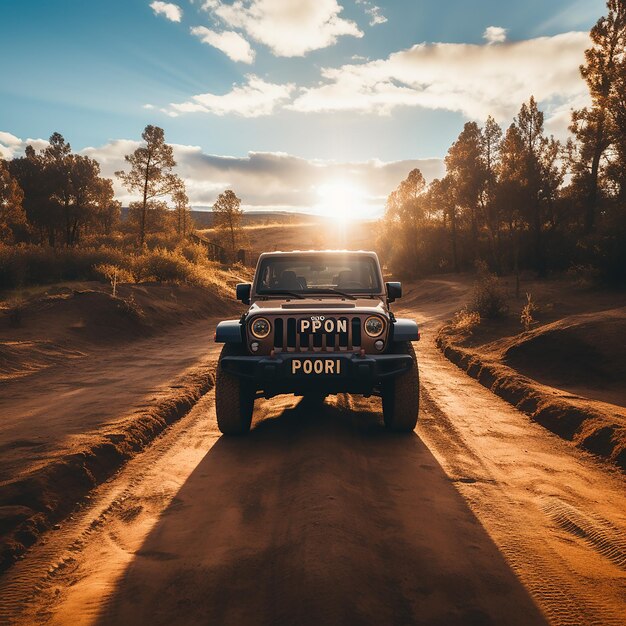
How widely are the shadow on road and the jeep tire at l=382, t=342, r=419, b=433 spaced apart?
719 mm

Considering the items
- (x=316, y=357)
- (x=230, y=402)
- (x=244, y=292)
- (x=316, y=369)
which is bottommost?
(x=230, y=402)

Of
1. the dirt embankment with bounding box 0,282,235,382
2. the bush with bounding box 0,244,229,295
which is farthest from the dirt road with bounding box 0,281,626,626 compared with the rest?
the bush with bounding box 0,244,229,295

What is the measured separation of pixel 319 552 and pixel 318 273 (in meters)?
4.41

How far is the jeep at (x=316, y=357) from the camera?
5.37 metres

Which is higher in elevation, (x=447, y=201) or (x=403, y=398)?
(x=447, y=201)

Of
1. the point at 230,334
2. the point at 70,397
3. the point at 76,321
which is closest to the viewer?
the point at 230,334

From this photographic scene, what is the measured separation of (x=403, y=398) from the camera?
5762 mm

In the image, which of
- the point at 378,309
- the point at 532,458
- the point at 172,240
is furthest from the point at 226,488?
the point at 172,240

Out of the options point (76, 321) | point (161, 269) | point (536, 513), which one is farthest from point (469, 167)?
point (536, 513)

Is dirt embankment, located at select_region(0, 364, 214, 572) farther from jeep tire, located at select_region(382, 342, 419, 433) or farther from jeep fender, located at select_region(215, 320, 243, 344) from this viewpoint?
jeep tire, located at select_region(382, 342, 419, 433)

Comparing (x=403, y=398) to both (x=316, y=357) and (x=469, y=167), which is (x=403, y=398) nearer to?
(x=316, y=357)

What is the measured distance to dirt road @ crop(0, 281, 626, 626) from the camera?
269cm

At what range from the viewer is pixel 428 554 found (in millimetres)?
3211

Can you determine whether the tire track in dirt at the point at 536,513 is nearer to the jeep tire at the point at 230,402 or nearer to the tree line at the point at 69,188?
the jeep tire at the point at 230,402
